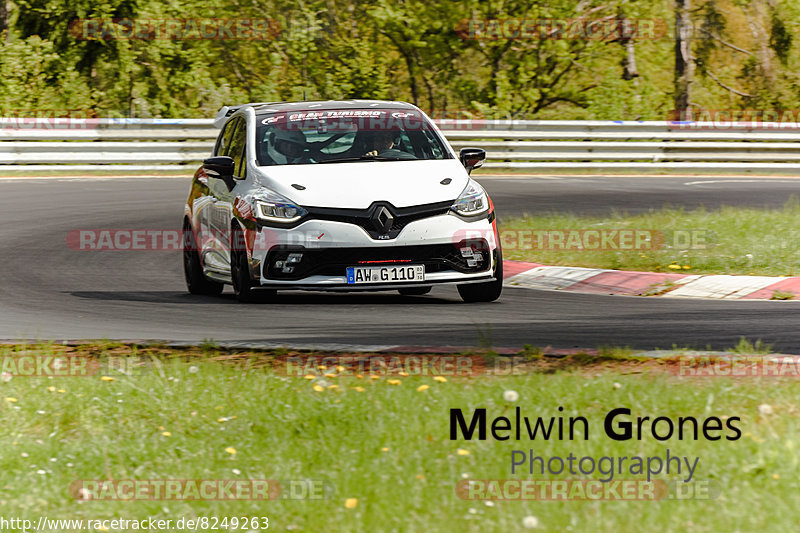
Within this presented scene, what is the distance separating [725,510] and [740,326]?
4150 mm

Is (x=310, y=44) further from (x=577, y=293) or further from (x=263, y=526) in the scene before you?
(x=263, y=526)

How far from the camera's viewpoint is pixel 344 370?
679cm

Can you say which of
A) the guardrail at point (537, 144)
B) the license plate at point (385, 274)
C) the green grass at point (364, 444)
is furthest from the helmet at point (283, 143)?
the guardrail at point (537, 144)

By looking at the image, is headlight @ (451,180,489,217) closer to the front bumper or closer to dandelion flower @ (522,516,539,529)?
the front bumper

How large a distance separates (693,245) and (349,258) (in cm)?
474

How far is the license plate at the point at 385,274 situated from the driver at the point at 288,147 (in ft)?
4.12

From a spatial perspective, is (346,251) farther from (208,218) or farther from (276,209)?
(208,218)

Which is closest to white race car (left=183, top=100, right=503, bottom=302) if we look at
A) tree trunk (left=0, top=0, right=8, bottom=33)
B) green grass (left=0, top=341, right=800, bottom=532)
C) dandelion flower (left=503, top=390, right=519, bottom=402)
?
green grass (left=0, top=341, right=800, bottom=532)

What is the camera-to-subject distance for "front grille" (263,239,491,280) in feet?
29.9

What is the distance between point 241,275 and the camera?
9.58m

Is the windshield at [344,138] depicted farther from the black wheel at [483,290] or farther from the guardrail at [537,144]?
the guardrail at [537,144]

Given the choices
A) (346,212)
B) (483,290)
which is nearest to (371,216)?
(346,212)

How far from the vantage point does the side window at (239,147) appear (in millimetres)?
10260

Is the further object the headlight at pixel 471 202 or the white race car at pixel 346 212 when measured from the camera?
the headlight at pixel 471 202
